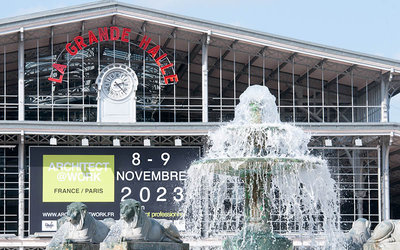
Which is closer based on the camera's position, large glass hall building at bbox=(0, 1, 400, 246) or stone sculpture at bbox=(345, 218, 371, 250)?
stone sculpture at bbox=(345, 218, 371, 250)

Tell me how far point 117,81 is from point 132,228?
23.7 m

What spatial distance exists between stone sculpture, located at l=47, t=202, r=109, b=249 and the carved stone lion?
582 millimetres

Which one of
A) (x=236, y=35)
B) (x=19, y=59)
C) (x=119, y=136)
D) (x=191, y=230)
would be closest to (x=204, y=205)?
(x=191, y=230)

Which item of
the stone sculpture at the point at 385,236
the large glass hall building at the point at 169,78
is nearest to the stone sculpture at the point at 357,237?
the stone sculpture at the point at 385,236

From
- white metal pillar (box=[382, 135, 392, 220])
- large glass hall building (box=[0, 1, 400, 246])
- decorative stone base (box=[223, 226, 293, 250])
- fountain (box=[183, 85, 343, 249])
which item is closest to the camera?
decorative stone base (box=[223, 226, 293, 250])

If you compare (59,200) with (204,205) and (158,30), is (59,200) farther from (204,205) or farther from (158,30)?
(158,30)

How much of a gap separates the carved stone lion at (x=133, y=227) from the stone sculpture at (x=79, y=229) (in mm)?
582

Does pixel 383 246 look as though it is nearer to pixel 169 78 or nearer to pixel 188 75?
pixel 169 78

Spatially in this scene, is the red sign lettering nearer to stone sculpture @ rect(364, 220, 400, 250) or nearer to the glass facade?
the glass facade

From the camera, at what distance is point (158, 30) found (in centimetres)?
4356

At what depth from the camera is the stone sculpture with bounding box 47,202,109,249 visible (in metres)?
20.7

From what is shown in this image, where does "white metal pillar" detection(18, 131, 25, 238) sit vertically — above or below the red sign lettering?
below

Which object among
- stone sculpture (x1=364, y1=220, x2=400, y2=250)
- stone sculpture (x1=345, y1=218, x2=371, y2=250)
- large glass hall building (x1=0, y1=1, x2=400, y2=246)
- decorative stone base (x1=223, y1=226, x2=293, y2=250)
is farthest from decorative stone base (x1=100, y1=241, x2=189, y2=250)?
large glass hall building (x1=0, y1=1, x2=400, y2=246)

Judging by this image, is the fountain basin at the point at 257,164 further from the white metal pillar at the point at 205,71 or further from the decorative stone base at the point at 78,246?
the white metal pillar at the point at 205,71
